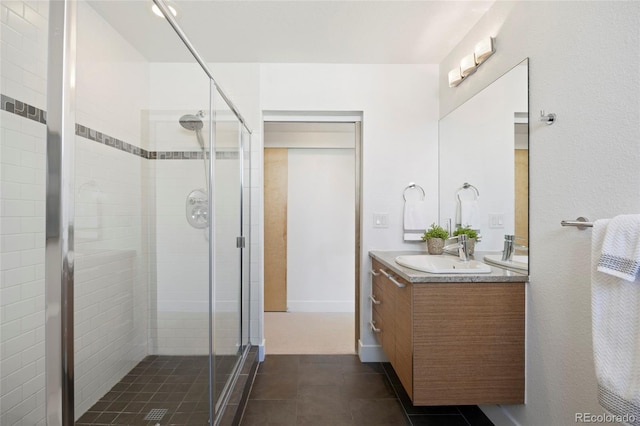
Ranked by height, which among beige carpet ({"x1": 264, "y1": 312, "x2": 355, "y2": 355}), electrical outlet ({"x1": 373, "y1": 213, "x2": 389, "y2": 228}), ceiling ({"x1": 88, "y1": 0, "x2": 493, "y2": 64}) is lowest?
beige carpet ({"x1": 264, "y1": 312, "x2": 355, "y2": 355})

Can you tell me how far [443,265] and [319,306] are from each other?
2.22 m

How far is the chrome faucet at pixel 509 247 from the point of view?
160cm

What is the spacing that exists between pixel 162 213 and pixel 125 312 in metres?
0.45

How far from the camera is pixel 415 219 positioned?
8.11 feet

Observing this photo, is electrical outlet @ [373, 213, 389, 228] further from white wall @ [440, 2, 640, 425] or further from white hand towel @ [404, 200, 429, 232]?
white wall @ [440, 2, 640, 425]

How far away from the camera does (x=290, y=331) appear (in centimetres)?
311

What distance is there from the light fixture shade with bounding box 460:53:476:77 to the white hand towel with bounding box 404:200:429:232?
3.28 ft

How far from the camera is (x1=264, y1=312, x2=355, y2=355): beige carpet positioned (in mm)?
2693

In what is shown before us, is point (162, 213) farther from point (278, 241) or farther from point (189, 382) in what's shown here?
point (278, 241)

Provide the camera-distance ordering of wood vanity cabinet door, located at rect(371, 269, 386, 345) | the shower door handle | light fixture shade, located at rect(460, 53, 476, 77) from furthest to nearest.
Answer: the shower door handle → wood vanity cabinet door, located at rect(371, 269, 386, 345) → light fixture shade, located at rect(460, 53, 476, 77)

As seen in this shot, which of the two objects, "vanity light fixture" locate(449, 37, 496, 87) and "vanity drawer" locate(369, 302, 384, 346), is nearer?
"vanity light fixture" locate(449, 37, 496, 87)

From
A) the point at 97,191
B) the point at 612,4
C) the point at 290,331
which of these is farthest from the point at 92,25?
the point at 290,331

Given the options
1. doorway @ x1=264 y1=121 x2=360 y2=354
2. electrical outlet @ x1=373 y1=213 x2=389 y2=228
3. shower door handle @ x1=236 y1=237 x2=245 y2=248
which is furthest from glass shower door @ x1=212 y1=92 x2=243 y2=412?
doorway @ x1=264 y1=121 x2=360 y2=354

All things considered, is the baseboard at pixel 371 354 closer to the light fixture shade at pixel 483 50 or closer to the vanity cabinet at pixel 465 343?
the vanity cabinet at pixel 465 343
